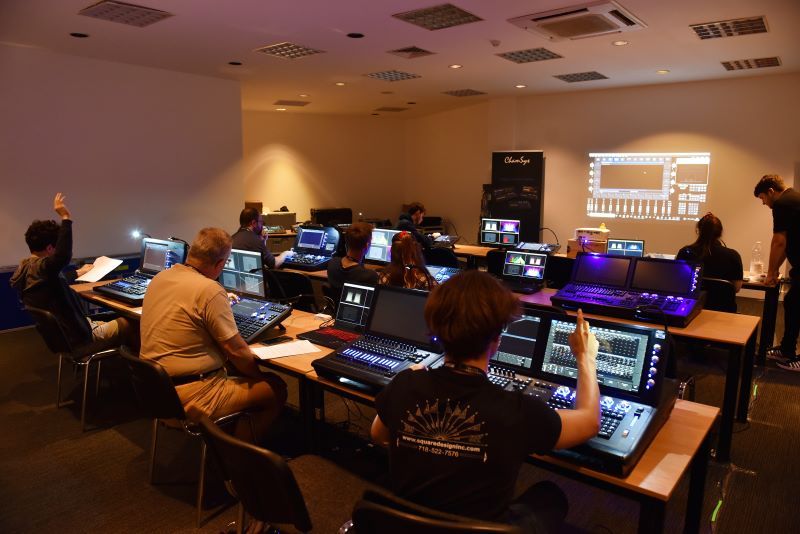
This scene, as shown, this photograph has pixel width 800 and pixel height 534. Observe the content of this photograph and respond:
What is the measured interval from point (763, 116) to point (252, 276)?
23.1 feet

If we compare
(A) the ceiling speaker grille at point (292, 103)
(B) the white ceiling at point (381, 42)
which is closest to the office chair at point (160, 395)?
(B) the white ceiling at point (381, 42)

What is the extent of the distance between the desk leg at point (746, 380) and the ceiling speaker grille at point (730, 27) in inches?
117

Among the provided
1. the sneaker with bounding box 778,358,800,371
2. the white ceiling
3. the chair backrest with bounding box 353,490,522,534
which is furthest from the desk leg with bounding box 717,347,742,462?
the white ceiling

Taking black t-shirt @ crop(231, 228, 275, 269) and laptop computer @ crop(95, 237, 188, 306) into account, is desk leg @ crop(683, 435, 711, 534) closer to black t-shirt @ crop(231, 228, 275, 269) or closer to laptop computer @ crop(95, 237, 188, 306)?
laptop computer @ crop(95, 237, 188, 306)

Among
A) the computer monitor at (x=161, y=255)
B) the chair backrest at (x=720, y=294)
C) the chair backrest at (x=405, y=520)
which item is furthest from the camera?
the computer monitor at (x=161, y=255)

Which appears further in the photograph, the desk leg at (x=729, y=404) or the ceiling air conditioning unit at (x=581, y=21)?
the ceiling air conditioning unit at (x=581, y=21)

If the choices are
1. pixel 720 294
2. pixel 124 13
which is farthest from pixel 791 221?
pixel 124 13

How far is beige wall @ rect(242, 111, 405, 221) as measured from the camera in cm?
976

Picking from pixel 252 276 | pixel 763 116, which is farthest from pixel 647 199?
pixel 252 276

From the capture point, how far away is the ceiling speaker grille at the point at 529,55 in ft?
18.7

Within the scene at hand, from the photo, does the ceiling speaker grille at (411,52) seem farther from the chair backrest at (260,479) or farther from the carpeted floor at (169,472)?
the chair backrest at (260,479)

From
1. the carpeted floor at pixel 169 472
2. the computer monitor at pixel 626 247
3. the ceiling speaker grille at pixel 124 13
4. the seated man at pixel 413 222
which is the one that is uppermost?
the ceiling speaker grille at pixel 124 13

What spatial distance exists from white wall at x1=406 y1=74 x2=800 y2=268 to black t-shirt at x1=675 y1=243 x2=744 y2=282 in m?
3.70

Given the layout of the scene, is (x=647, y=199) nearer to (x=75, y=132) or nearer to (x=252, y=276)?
(x=252, y=276)
